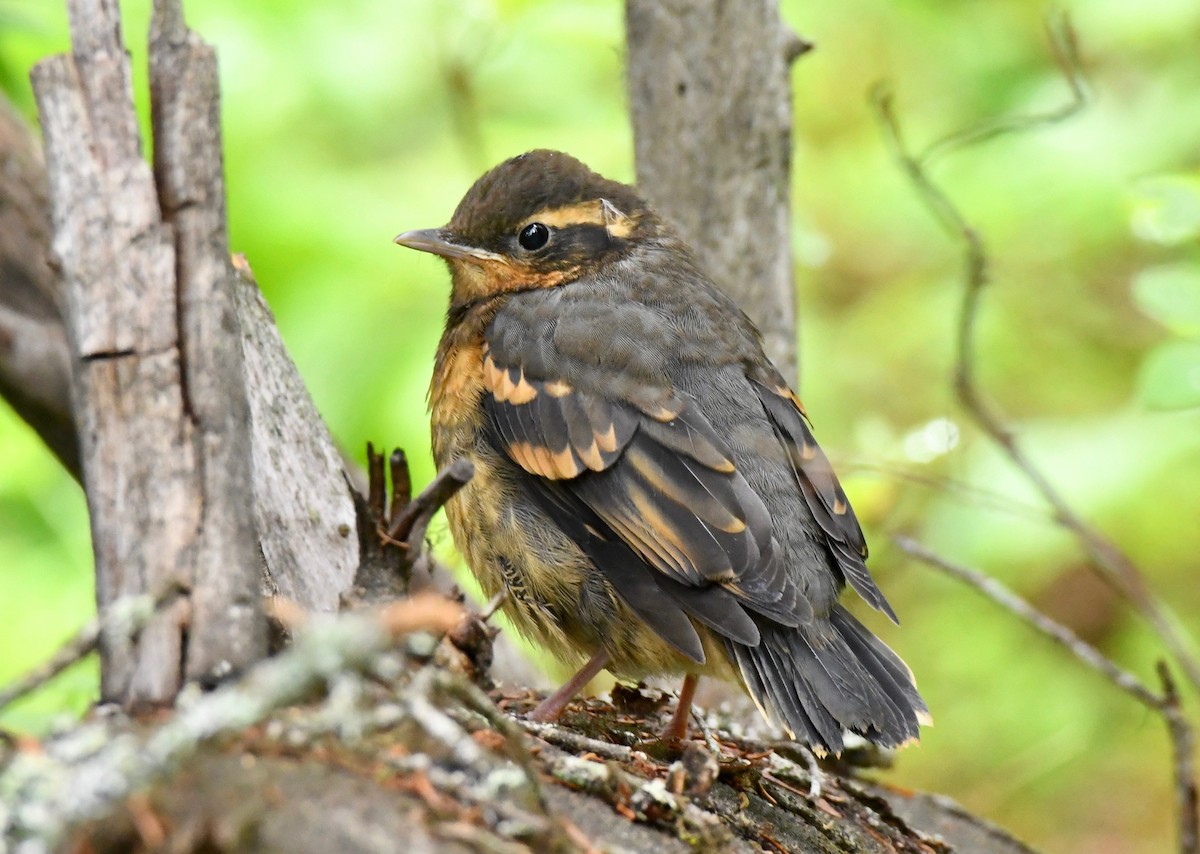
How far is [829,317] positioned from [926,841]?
4421 mm

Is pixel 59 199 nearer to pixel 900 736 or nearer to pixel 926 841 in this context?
pixel 900 736

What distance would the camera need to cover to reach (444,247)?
Result: 4.45 m

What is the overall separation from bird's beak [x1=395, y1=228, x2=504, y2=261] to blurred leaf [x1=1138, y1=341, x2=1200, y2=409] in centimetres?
206

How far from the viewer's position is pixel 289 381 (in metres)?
3.75

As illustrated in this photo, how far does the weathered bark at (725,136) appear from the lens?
4551 millimetres

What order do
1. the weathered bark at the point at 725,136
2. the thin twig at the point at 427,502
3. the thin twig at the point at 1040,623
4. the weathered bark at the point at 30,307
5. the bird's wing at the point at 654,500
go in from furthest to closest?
the weathered bark at the point at 30,307 → the weathered bark at the point at 725,136 → the thin twig at the point at 1040,623 → the bird's wing at the point at 654,500 → the thin twig at the point at 427,502

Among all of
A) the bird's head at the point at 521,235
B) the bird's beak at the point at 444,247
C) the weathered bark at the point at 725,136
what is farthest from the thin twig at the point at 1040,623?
the bird's beak at the point at 444,247

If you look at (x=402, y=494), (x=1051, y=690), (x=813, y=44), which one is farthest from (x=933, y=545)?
(x=402, y=494)

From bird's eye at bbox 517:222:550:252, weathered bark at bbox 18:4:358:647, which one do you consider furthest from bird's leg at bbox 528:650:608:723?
bird's eye at bbox 517:222:550:252

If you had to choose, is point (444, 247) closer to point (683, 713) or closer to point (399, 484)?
point (683, 713)

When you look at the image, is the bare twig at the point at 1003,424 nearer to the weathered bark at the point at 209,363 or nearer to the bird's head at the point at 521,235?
the bird's head at the point at 521,235

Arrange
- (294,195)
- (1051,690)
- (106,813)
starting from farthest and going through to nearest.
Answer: (1051,690) → (294,195) → (106,813)

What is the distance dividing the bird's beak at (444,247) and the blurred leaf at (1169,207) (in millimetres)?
2057

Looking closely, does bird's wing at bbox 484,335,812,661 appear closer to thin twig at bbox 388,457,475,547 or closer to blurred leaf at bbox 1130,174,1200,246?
thin twig at bbox 388,457,475,547
